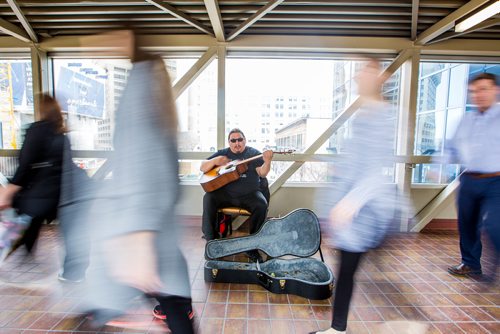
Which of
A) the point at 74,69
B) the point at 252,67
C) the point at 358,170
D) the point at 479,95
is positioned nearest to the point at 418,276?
the point at 479,95

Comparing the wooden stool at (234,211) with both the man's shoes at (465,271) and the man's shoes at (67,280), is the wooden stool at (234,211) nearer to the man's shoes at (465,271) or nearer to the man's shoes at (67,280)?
the man's shoes at (67,280)

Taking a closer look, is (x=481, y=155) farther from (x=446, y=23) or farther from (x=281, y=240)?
(x=446, y=23)

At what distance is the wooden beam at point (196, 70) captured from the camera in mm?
3910

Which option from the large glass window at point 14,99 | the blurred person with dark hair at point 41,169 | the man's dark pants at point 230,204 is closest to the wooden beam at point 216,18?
the blurred person with dark hair at point 41,169

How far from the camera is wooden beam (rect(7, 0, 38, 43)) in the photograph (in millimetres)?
3291

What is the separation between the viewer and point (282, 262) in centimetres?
265

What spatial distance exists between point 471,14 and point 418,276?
2.96m

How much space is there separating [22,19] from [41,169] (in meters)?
2.82

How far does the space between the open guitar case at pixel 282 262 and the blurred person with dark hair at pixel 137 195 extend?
4.99ft

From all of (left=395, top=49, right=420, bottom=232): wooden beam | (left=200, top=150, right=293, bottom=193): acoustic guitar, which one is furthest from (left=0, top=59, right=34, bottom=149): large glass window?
(left=395, top=49, right=420, bottom=232): wooden beam

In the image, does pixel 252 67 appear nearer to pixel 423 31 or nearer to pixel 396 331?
pixel 423 31

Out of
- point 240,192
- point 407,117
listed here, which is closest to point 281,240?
point 240,192

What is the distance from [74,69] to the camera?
4.32 meters

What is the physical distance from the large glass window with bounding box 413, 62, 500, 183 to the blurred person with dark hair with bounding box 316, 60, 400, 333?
136 inches
